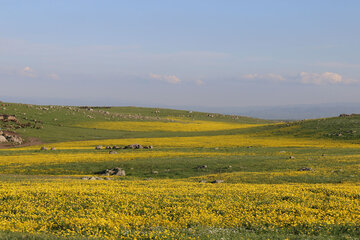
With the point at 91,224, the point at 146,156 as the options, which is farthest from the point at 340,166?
the point at 91,224

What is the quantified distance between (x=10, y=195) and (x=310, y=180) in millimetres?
29431

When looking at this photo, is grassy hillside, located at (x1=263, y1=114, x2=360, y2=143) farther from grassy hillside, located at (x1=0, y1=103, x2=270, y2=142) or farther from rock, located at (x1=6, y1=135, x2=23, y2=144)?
rock, located at (x1=6, y1=135, x2=23, y2=144)

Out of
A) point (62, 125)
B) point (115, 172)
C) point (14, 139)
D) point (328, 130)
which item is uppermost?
point (328, 130)

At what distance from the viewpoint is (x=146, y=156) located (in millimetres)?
58031

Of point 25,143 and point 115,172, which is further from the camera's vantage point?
point 25,143

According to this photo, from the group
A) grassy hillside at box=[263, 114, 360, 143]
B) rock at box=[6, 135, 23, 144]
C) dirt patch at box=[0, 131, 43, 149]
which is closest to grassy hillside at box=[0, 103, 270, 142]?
dirt patch at box=[0, 131, 43, 149]

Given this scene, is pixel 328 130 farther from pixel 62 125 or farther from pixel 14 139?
pixel 62 125

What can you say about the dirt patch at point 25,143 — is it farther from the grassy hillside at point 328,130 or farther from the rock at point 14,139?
the grassy hillside at point 328,130

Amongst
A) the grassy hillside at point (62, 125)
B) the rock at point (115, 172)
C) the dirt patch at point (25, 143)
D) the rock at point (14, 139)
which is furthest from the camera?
the grassy hillside at point (62, 125)

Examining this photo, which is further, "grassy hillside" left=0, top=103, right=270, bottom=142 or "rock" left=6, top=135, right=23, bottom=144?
"grassy hillside" left=0, top=103, right=270, bottom=142

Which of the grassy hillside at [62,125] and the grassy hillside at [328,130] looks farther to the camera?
the grassy hillside at [62,125]

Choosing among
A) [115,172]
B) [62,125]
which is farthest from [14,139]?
[115,172]

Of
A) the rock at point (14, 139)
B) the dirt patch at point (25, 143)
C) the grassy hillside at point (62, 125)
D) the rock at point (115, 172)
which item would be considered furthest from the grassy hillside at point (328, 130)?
the rock at point (14, 139)

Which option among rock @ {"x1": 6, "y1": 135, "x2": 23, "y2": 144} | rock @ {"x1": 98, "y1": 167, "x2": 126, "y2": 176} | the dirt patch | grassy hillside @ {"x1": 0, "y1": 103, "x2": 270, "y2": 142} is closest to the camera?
rock @ {"x1": 98, "y1": 167, "x2": 126, "y2": 176}
